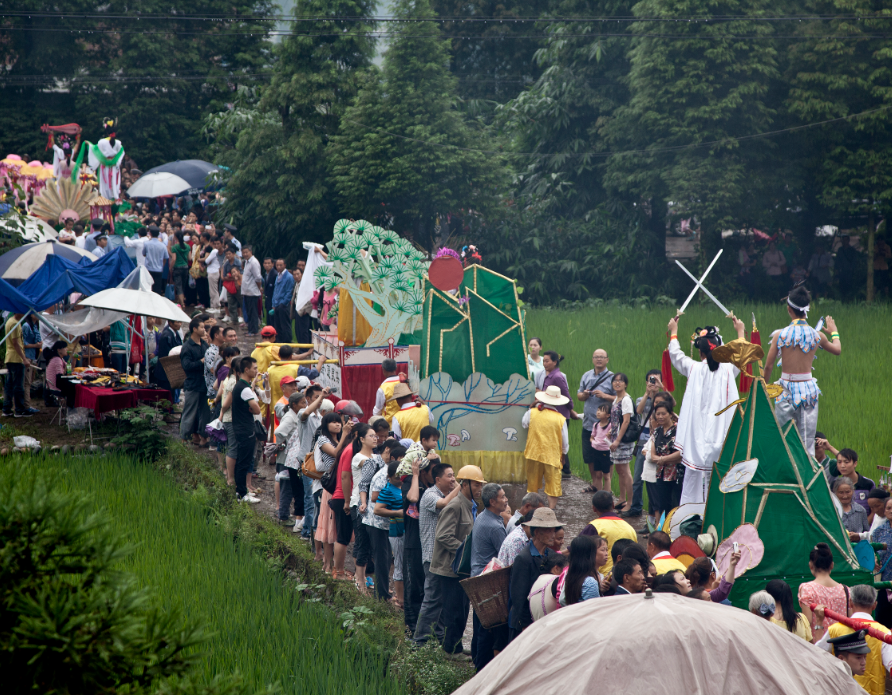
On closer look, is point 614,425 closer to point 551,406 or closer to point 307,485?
point 551,406

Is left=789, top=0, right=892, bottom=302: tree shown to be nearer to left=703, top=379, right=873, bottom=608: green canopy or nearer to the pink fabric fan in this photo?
left=703, top=379, right=873, bottom=608: green canopy

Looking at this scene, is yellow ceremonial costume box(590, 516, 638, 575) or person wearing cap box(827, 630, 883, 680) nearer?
person wearing cap box(827, 630, 883, 680)

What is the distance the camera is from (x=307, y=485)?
941 cm

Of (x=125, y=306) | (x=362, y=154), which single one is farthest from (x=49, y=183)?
(x=125, y=306)

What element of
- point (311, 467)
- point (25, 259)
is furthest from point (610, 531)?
point (25, 259)

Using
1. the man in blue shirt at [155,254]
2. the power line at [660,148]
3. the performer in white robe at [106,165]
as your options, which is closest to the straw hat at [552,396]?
the man in blue shirt at [155,254]

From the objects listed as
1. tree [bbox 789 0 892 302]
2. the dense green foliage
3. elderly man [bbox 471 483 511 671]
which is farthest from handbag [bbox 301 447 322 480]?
tree [bbox 789 0 892 302]

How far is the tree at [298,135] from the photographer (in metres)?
21.9

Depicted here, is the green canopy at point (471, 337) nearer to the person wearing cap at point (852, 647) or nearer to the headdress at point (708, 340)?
the headdress at point (708, 340)

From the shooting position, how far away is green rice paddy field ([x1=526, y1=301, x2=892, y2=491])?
40.0 feet

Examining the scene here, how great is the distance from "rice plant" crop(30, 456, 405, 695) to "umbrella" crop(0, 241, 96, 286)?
3.73m

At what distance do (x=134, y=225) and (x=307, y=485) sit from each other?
1232cm

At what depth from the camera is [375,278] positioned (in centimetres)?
1221

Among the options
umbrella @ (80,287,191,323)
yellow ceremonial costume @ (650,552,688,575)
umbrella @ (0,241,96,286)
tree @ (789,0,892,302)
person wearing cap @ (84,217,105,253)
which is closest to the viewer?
yellow ceremonial costume @ (650,552,688,575)
